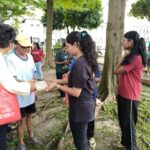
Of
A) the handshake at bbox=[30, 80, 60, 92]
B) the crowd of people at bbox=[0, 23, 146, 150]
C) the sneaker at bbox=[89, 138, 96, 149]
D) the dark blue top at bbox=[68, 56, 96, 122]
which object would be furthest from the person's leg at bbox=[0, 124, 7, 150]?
the sneaker at bbox=[89, 138, 96, 149]

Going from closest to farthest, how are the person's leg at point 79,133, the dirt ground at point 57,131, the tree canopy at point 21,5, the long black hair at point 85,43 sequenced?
1. the long black hair at point 85,43
2. the person's leg at point 79,133
3. the dirt ground at point 57,131
4. the tree canopy at point 21,5

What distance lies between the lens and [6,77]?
316 centimetres

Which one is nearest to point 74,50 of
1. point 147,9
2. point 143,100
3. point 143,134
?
point 143,134

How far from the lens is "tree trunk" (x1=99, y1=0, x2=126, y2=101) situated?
6.65 metres

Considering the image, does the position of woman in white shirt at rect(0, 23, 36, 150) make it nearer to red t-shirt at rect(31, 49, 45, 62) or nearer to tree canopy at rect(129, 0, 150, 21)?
red t-shirt at rect(31, 49, 45, 62)

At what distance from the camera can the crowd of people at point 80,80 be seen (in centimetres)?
337

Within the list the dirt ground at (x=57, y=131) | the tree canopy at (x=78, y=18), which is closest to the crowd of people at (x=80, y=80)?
the dirt ground at (x=57, y=131)

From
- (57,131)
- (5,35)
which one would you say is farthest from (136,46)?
(57,131)

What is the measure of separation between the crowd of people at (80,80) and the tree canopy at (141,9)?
2418 centimetres

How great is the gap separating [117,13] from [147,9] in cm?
2226

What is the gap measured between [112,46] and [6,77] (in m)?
3.87

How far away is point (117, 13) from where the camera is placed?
674cm

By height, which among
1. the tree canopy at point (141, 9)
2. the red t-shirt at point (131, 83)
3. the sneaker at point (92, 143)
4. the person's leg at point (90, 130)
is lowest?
the sneaker at point (92, 143)

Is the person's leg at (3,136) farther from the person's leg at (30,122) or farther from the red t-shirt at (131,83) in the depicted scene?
the red t-shirt at (131,83)
